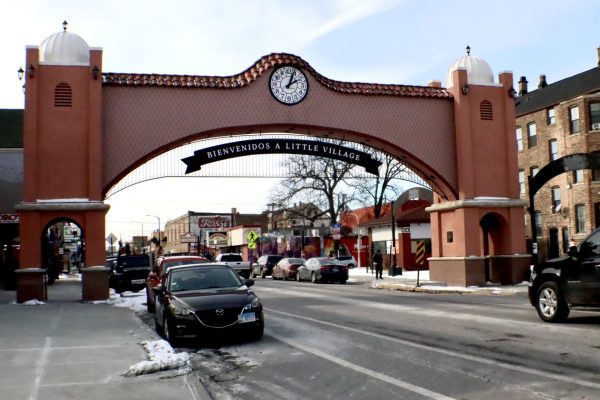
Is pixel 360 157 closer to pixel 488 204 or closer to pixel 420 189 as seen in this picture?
pixel 488 204

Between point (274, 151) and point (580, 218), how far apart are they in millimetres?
27827

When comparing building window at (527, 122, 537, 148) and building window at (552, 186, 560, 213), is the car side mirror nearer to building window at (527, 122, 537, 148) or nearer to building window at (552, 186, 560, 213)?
building window at (552, 186, 560, 213)

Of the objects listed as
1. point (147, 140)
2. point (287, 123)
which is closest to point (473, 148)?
point (287, 123)

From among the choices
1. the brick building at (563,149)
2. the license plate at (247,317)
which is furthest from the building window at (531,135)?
the license plate at (247,317)

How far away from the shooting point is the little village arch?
21.3m

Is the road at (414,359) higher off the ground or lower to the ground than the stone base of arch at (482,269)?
lower

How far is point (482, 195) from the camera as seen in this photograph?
84.9 feet

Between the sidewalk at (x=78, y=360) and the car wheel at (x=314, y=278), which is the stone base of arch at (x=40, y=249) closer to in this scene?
the sidewalk at (x=78, y=360)

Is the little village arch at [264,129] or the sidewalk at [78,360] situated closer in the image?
the sidewalk at [78,360]

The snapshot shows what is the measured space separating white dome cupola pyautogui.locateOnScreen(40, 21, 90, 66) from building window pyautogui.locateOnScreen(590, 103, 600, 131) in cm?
3427

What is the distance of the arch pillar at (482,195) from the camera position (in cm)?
2528

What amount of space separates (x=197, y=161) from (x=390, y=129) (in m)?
7.72

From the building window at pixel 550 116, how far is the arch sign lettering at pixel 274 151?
26.4 m

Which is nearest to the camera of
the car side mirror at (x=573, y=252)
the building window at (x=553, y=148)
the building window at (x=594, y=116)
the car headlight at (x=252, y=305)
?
the car headlight at (x=252, y=305)
